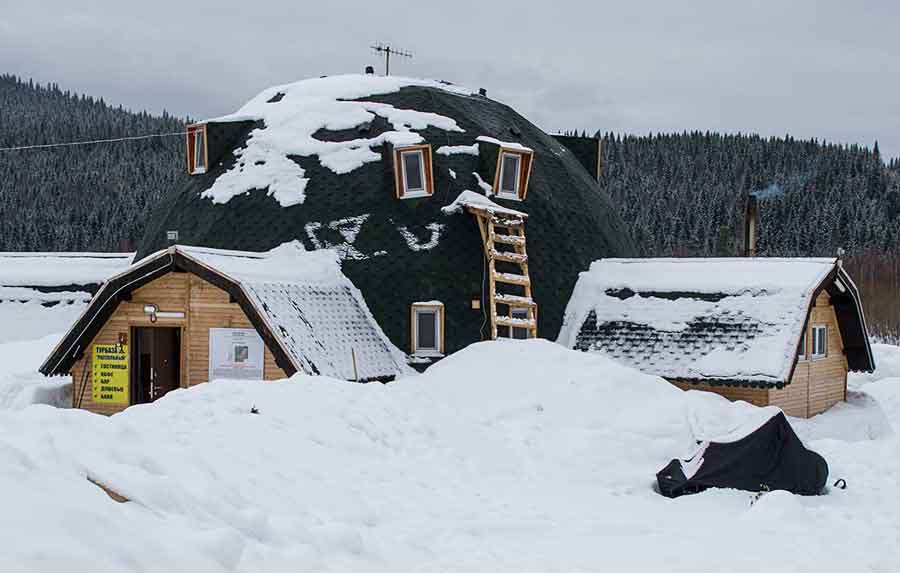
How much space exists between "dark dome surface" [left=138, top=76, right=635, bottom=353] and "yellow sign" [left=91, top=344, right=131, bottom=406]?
401 cm

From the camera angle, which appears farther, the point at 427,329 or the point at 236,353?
the point at 427,329

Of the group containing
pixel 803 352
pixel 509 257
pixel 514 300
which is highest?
pixel 509 257

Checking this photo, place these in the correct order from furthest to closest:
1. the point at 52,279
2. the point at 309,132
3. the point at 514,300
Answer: the point at 52,279, the point at 309,132, the point at 514,300

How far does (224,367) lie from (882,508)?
12163 mm

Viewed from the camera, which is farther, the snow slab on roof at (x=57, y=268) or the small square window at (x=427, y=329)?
the snow slab on roof at (x=57, y=268)

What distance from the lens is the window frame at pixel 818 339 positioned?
22.3 meters

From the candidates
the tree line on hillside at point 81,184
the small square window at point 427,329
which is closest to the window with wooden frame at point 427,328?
the small square window at point 427,329

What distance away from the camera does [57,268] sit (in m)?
30.7

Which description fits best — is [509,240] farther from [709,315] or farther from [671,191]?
[671,191]

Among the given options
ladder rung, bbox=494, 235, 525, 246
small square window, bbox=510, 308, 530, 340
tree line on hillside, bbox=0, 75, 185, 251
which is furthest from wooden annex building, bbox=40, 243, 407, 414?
tree line on hillside, bbox=0, 75, 185, 251

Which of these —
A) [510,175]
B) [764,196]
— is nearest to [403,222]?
[510,175]

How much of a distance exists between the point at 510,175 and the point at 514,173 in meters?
0.12

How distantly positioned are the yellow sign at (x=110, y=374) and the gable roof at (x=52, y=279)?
34.2 feet

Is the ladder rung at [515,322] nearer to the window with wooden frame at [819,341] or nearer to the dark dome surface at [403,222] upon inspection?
the dark dome surface at [403,222]
